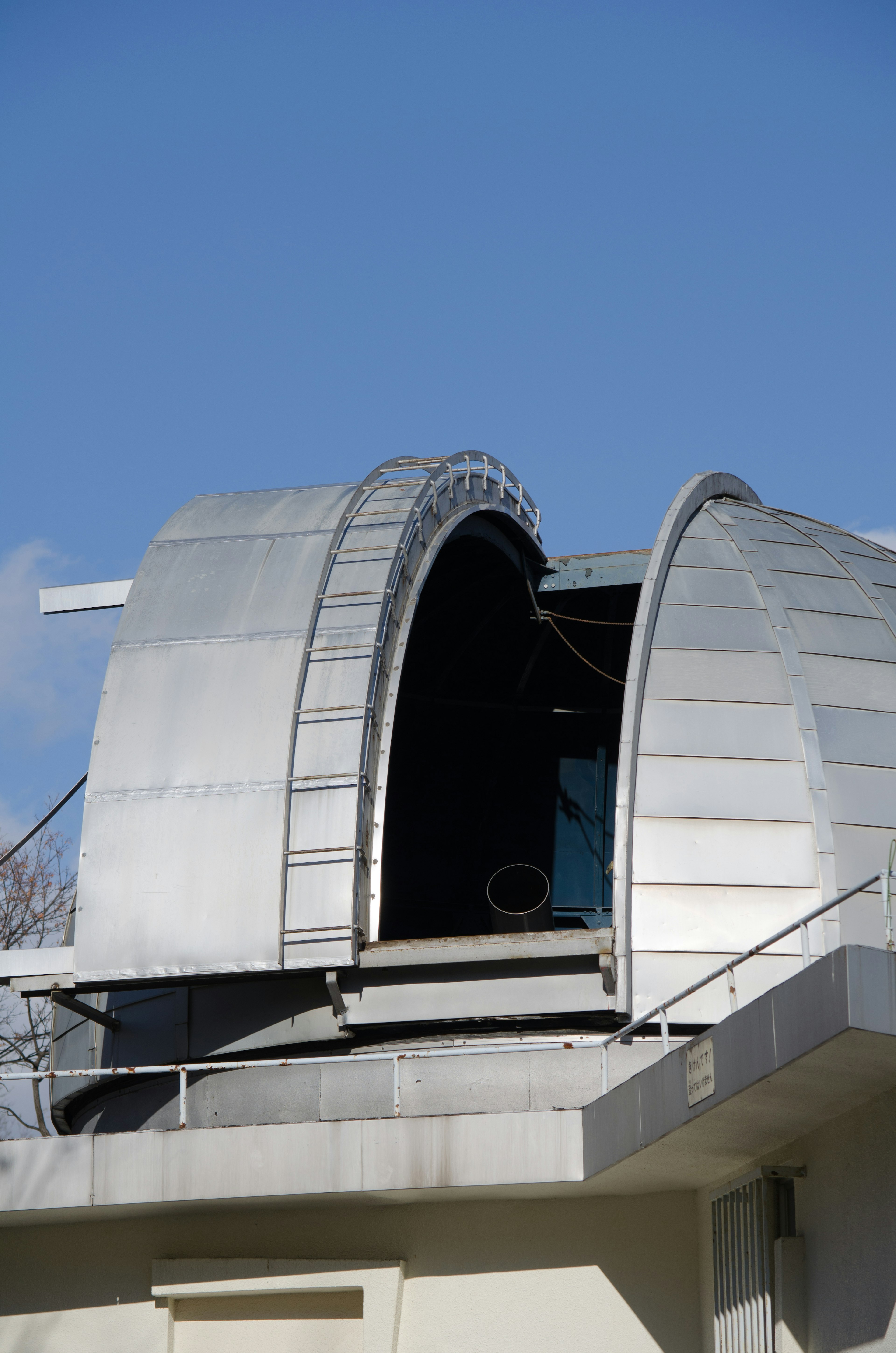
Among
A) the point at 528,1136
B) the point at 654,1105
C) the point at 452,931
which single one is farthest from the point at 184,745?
the point at 452,931

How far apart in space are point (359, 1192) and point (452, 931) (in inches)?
391

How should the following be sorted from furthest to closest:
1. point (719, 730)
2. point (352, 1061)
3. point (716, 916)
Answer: point (719, 730) → point (716, 916) → point (352, 1061)

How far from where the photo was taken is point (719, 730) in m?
14.2

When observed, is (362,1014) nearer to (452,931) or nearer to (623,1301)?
(623,1301)

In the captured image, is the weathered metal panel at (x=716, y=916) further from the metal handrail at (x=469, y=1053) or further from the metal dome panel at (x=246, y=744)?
the metal dome panel at (x=246, y=744)

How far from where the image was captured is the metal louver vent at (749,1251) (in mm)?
9367

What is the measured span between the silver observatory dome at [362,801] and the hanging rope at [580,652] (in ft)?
→ 9.24

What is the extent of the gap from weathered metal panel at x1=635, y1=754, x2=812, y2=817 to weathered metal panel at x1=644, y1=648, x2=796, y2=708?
86 cm

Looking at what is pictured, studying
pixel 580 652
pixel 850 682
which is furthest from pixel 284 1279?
pixel 580 652

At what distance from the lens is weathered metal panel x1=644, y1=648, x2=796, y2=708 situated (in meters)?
14.5

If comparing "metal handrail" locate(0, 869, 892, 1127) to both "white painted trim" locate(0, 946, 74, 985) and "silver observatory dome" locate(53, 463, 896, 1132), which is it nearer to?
"silver observatory dome" locate(53, 463, 896, 1132)

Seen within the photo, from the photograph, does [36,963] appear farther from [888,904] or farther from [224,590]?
[888,904]

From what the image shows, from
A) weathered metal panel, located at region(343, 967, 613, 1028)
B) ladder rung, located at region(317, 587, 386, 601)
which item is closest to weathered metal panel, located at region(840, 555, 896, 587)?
ladder rung, located at region(317, 587, 386, 601)

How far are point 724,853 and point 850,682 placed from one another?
9.41 ft
